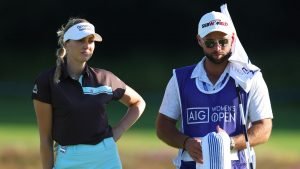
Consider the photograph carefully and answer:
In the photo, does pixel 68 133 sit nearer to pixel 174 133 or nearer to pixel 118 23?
pixel 174 133

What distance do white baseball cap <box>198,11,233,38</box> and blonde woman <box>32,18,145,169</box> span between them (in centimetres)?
56

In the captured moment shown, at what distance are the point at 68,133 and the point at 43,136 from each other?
0.48 feet

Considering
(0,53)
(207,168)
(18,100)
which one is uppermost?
(0,53)

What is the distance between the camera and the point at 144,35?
17703 mm

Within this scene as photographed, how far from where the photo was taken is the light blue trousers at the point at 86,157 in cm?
452

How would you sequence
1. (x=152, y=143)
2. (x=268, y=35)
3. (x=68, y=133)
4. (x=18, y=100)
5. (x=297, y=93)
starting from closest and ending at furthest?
(x=68, y=133)
(x=152, y=143)
(x=18, y=100)
(x=297, y=93)
(x=268, y=35)

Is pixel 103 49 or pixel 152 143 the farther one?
pixel 103 49

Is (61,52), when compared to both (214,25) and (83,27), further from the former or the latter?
(214,25)

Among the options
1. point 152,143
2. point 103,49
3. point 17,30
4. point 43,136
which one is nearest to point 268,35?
point 103,49

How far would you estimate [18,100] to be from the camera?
47.3ft

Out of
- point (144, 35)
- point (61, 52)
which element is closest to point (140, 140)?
point (61, 52)

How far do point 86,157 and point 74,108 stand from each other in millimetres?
252

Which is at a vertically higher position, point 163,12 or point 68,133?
point 163,12

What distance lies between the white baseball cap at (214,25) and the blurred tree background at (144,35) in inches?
466
